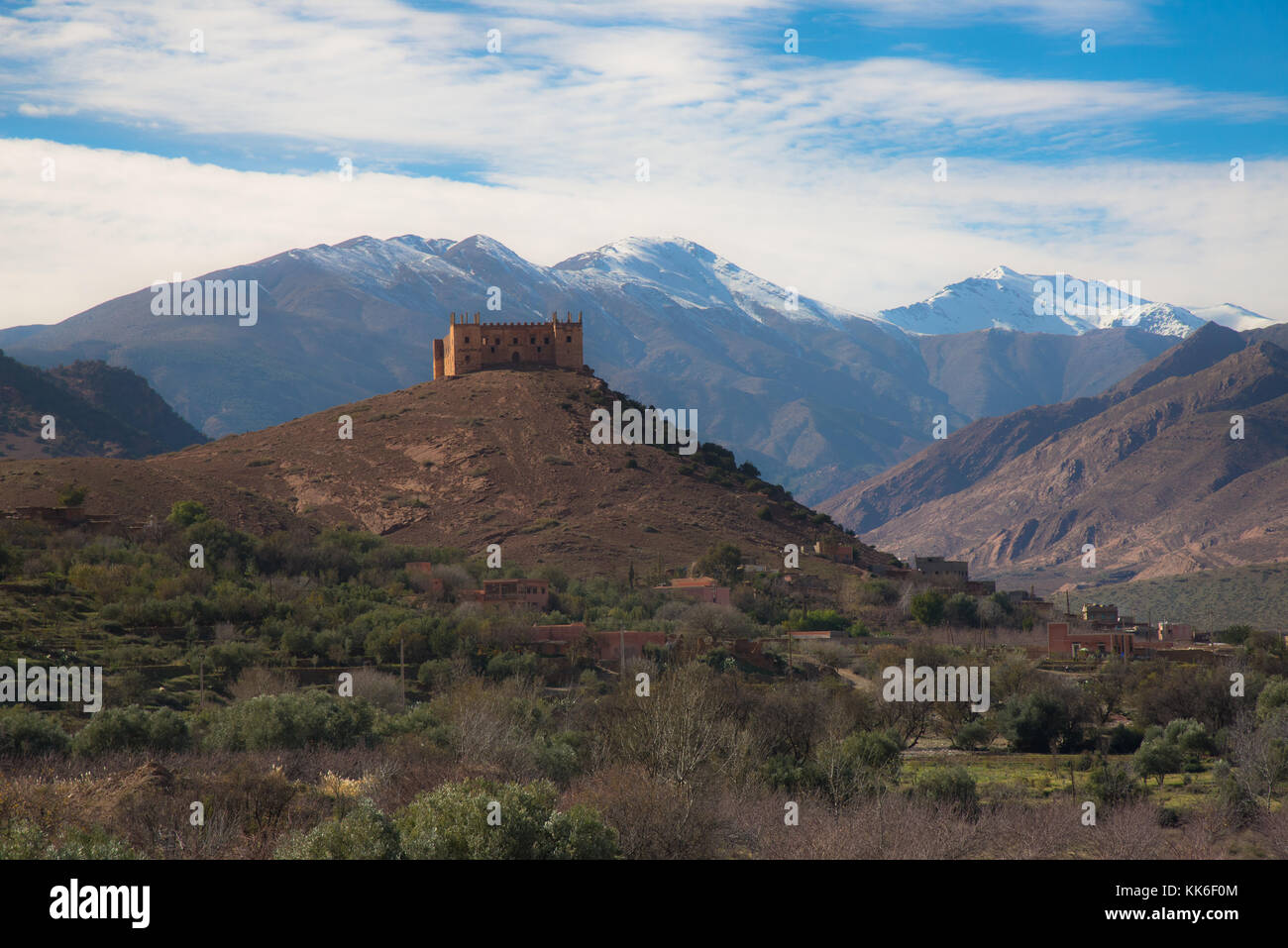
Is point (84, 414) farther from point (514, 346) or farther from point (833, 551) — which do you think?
point (833, 551)


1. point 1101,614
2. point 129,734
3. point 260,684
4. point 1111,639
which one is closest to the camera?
point 129,734

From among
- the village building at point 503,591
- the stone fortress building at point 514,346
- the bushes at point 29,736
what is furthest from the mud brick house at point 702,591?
the bushes at point 29,736

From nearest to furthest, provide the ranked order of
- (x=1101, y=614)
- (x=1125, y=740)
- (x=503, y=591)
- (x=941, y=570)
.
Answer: (x=1125, y=740)
(x=503, y=591)
(x=1101, y=614)
(x=941, y=570)

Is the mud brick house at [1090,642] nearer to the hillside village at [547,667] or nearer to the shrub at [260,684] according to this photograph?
the hillside village at [547,667]

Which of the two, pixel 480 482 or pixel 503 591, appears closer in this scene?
pixel 503 591

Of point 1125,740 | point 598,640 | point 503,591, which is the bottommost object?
point 1125,740

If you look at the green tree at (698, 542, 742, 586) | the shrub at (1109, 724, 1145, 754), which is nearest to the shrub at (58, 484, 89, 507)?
the green tree at (698, 542, 742, 586)

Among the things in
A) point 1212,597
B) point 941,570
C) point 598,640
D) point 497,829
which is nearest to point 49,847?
point 497,829

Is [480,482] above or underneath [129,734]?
above
